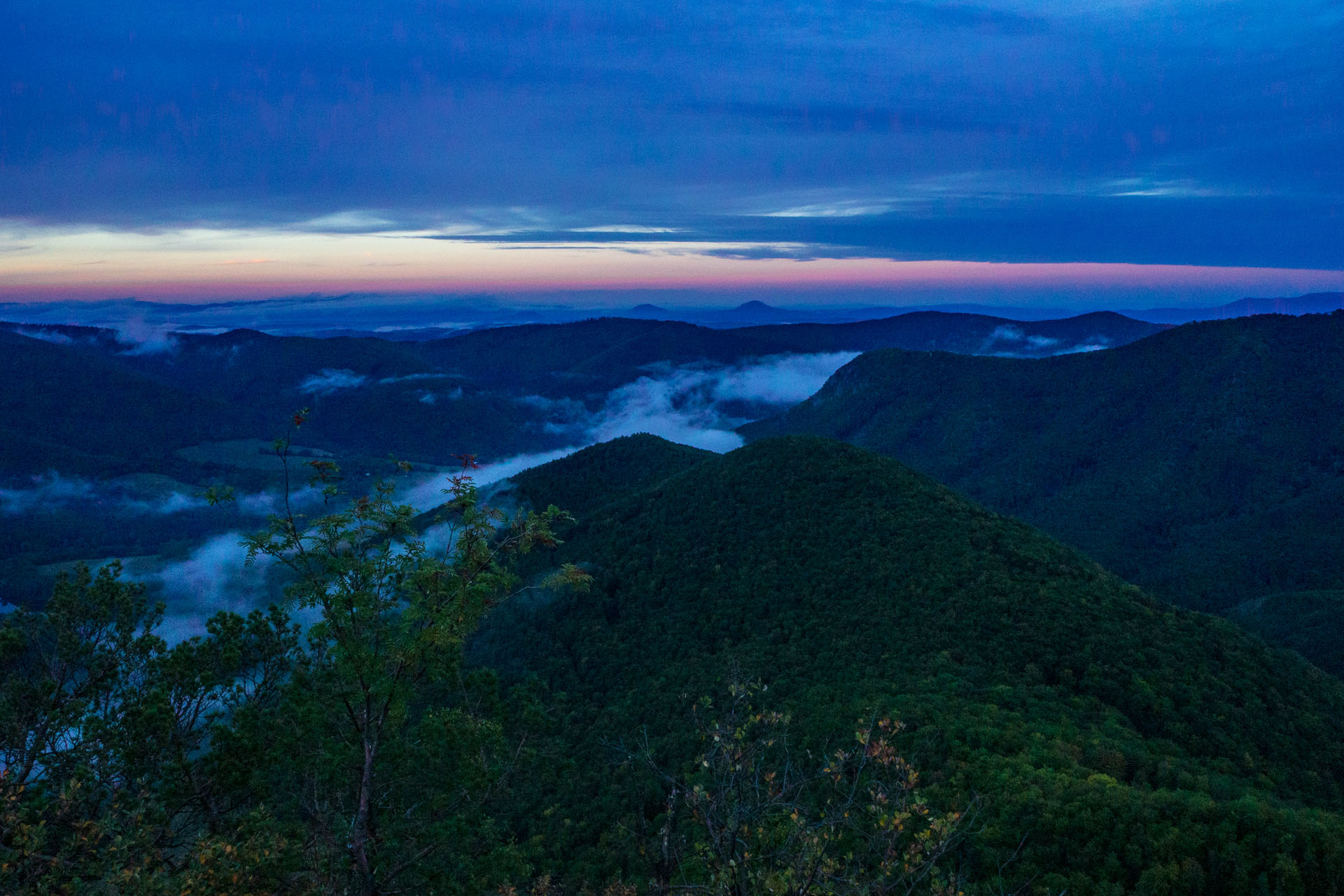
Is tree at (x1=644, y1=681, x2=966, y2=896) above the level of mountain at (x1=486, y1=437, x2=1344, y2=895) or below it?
above

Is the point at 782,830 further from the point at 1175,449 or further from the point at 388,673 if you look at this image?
the point at 1175,449

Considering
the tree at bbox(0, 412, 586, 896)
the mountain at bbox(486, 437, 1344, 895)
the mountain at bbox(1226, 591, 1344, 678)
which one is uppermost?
the tree at bbox(0, 412, 586, 896)

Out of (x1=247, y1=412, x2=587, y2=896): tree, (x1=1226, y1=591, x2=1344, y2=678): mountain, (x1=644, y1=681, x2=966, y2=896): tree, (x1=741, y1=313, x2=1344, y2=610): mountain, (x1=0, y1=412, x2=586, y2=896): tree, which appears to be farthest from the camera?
(x1=741, y1=313, x2=1344, y2=610): mountain

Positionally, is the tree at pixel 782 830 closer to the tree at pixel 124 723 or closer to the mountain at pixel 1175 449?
the tree at pixel 124 723

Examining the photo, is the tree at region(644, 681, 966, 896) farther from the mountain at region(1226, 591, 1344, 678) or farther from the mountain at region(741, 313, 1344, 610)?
the mountain at region(741, 313, 1344, 610)

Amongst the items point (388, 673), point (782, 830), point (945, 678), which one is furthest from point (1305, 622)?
point (388, 673)

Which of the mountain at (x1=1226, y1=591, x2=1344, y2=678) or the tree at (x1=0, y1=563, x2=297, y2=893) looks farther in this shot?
the mountain at (x1=1226, y1=591, x2=1344, y2=678)

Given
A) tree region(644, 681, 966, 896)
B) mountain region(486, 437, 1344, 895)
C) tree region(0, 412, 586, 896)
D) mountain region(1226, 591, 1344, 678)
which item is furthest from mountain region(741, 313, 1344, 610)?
tree region(0, 412, 586, 896)

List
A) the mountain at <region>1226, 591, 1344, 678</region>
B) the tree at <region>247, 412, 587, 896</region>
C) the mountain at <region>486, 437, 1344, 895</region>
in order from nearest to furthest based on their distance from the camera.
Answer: the tree at <region>247, 412, 587, 896</region>, the mountain at <region>486, 437, 1344, 895</region>, the mountain at <region>1226, 591, 1344, 678</region>
